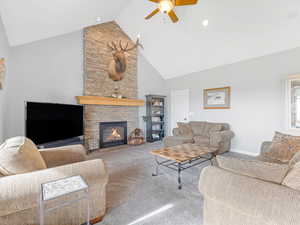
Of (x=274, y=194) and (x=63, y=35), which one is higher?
(x=63, y=35)

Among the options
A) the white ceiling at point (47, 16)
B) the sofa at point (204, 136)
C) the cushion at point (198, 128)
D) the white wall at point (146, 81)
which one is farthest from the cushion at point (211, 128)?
the white ceiling at point (47, 16)

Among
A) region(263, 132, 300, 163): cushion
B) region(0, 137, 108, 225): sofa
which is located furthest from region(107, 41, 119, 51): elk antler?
region(263, 132, 300, 163): cushion

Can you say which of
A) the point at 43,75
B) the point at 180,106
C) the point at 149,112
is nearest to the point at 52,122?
the point at 43,75

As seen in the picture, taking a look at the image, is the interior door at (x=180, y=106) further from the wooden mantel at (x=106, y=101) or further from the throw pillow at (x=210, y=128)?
the wooden mantel at (x=106, y=101)

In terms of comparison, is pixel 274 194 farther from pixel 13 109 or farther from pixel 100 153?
pixel 13 109

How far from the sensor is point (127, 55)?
17.0 feet

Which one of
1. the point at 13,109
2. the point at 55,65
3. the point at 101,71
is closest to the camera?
the point at 13,109

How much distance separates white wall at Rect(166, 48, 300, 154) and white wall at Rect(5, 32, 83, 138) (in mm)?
4141

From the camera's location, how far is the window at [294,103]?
3.31m

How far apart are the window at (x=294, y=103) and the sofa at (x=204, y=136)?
52.1 inches

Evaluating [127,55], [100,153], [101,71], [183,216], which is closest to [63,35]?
[101,71]

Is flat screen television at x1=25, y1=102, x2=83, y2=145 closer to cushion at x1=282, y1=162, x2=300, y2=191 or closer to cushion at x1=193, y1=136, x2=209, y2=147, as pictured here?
cushion at x1=193, y1=136, x2=209, y2=147

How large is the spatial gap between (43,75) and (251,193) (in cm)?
430

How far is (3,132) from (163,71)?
512 cm
